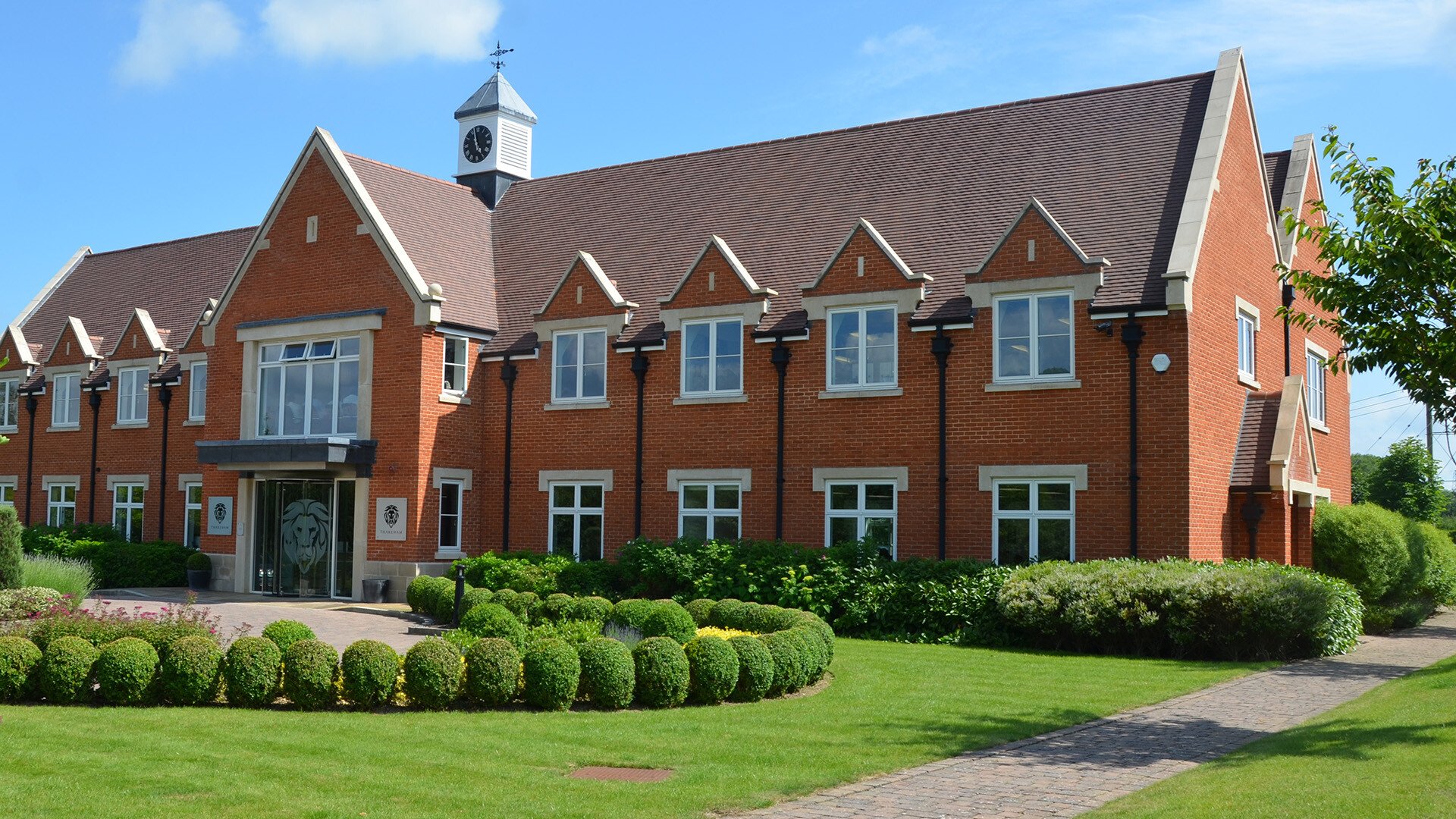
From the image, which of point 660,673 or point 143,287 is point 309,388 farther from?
point 660,673

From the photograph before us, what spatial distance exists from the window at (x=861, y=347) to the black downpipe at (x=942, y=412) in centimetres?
98

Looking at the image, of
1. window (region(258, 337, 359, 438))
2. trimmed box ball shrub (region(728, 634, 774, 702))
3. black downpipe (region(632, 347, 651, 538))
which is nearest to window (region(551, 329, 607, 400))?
black downpipe (region(632, 347, 651, 538))

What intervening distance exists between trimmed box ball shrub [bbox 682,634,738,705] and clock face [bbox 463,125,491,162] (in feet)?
76.8

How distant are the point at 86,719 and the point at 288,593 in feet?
58.9

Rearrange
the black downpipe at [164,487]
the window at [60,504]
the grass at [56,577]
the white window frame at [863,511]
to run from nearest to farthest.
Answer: the grass at [56,577] < the white window frame at [863,511] < the black downpipe at [164,487] < the window at [60,504]

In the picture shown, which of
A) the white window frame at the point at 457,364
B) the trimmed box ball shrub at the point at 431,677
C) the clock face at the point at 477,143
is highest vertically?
the clock face at the point at 477,143

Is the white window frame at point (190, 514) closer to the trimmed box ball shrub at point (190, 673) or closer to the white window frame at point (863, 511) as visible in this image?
the white window frame at point (863, 511)

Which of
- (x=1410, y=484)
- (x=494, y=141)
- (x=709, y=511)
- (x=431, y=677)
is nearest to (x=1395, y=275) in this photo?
(x=431, y=677)

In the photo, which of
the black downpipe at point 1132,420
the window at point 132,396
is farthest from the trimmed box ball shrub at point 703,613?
the window at point 132,396

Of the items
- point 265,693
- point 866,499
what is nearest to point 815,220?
point 866,499

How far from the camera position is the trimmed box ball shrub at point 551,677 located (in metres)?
13.5

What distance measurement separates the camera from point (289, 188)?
1205 inches

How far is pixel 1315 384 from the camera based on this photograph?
98.8 ft

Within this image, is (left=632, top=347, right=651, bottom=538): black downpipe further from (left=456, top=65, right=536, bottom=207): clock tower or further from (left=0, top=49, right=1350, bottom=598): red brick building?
(left=456, top=65, right=536, bottom=207): clock tower
